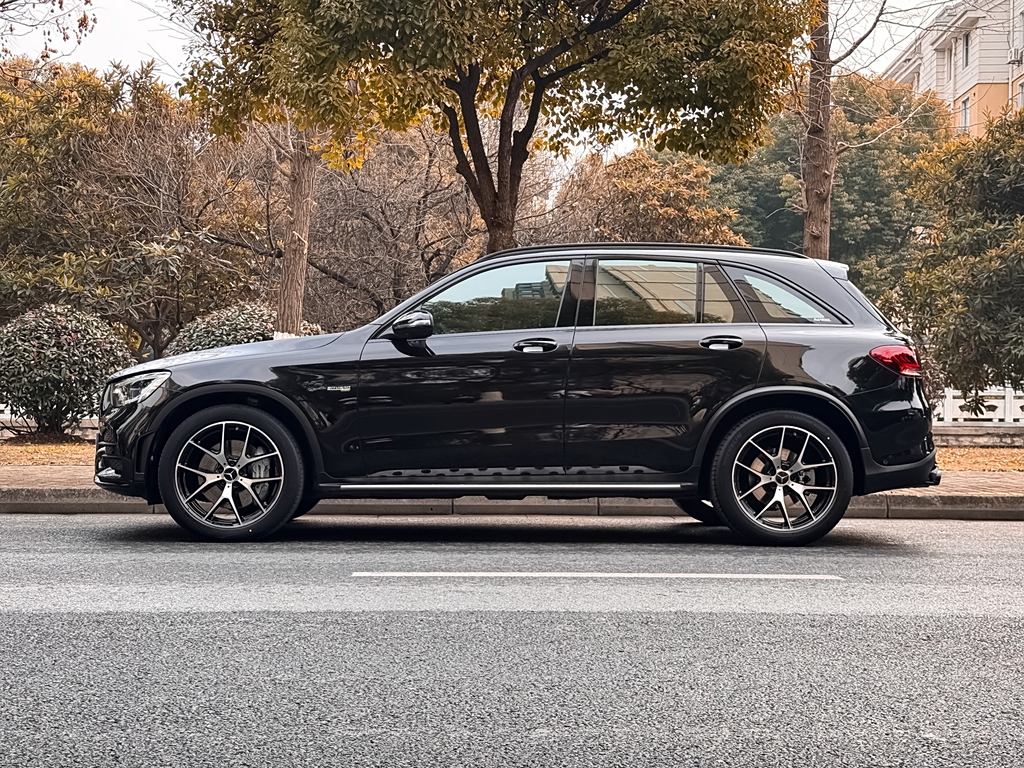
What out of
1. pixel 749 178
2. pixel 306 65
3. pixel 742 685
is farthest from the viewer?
pixel 749 178

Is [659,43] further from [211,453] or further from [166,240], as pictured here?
[166,240]

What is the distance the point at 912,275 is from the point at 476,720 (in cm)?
2056

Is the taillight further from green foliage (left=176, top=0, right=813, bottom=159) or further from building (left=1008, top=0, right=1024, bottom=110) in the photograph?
building (left=1008, top=0, right=1024, bottom=110)

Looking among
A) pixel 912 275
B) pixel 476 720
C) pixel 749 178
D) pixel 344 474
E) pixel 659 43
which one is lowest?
pixel 476 720

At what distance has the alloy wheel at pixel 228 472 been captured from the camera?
27.1ft

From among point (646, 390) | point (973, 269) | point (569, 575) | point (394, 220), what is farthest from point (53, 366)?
point (973, 269)

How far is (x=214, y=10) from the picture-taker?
16172mm

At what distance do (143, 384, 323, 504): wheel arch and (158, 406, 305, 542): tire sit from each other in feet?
0.27

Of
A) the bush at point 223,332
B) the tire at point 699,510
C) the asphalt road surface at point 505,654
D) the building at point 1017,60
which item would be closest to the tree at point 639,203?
the building at point 1017,60

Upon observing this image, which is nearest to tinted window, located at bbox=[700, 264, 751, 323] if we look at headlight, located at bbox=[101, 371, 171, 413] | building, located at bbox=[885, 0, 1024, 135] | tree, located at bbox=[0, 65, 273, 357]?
headlight, located at bbox=[101, 371, 171, 413]

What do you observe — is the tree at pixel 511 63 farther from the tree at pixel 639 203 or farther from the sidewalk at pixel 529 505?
the tree at pixel 639 203

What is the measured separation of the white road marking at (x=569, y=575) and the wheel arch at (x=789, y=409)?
1.24m

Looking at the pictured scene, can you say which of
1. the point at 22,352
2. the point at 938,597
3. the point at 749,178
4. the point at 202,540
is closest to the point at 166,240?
the point at 22,352

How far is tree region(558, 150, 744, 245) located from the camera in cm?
3152
